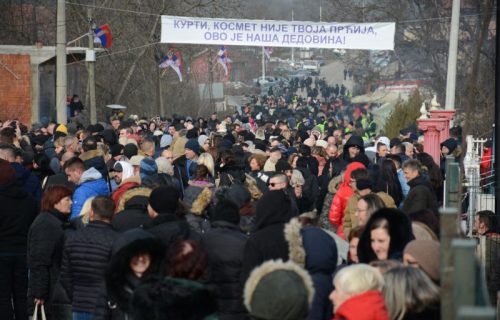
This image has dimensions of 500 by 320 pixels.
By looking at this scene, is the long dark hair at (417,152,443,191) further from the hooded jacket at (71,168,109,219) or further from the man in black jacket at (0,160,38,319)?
the man in black jacket at (0,160,38,319)

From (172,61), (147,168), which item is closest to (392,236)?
(147,168)

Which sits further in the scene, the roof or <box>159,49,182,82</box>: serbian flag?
<box>159,49,182,82</box>: serbian flag

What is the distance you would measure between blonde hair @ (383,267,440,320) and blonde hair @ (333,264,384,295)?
18 centimetres

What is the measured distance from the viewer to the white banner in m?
27.1

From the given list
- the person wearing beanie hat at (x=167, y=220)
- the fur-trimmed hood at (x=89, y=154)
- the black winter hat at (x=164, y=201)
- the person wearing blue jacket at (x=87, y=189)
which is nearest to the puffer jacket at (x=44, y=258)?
the person wearing beanie hat at (x=167, y=220)

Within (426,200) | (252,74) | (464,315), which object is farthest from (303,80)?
(464,315)

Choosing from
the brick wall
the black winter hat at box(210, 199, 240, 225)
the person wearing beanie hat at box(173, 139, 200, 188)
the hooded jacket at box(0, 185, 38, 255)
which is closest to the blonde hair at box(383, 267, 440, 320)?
the black winter hat at box(210, 199, 240, 225)

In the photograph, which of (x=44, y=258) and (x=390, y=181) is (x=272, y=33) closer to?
(x=390, y=181)

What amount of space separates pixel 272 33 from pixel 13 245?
56.3 ft

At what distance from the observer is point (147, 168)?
42.6ft

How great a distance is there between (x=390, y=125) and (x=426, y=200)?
29.2 m

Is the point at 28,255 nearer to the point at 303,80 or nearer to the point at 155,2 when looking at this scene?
the point at 155,2

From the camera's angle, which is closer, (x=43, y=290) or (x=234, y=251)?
(x=234, y=251)

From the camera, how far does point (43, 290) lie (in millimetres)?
10109
